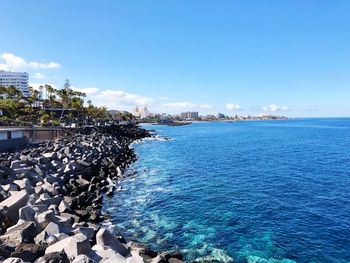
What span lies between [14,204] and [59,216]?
216 cm

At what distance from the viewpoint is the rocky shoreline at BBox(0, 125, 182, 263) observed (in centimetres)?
928

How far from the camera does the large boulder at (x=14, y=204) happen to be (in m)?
13.0

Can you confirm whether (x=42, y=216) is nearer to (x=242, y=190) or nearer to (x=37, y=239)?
(x=37, y=239)

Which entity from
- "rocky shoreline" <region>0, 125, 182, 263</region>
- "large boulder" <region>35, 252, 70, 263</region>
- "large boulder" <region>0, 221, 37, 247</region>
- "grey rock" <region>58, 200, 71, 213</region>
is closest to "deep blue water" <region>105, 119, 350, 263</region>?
"rocky shoreline" <region>0, 125, 182, 263</region>

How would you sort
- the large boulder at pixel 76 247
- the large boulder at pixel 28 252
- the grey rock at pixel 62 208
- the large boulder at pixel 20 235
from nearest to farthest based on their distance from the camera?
the large boulder at pixel 28 252
the large boulder at pixel 76 247
the large boulder at pixel 20 235
the grey rock at pixel 62 208

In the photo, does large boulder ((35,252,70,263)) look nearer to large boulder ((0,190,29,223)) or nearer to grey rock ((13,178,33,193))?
large boulder ((0,190,29,223))

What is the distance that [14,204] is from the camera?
529 inches

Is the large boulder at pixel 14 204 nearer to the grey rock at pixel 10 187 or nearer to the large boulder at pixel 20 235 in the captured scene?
the grey rock at pixel 10 187

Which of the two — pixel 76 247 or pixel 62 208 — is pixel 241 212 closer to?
pixel 62 208

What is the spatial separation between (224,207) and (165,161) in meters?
23.1

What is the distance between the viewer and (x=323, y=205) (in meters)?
21.0

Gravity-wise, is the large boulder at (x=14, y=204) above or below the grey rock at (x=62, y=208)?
above

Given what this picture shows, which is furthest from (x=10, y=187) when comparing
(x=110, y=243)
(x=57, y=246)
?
(x=57, y=246)

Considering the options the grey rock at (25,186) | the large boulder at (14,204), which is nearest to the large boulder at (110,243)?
the large boulder at (14,204)
